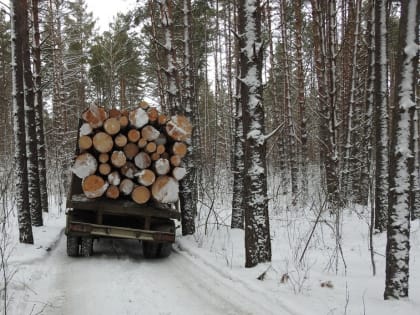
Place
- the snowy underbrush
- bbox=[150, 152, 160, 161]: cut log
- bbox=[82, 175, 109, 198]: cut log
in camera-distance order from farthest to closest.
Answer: bbox=[150, 152, 160, 161]: cut log
bbox=[82, 175, 109, 198]: cut log
the snowy underbrush

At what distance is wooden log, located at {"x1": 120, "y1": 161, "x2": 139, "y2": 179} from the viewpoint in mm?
7238

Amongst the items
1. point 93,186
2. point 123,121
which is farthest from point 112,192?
point 123,121

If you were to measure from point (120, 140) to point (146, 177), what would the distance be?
2.75 ft

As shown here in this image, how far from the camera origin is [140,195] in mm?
7195

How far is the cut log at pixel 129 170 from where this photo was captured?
7238 mm

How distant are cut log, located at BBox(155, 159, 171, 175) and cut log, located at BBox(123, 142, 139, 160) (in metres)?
0.46

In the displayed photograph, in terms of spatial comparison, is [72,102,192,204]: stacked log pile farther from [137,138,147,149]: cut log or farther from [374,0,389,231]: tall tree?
[374,0,389,231]: tall tree

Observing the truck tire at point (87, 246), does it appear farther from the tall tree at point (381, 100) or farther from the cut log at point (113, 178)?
the tall tree at point (381, 100)

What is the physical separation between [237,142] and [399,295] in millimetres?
5713

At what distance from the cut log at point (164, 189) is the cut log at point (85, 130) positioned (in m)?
1.53

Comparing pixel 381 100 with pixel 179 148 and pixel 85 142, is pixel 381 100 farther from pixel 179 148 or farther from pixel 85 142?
pixel 85 142

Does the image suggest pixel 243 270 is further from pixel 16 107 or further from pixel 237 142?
pixel 16 107

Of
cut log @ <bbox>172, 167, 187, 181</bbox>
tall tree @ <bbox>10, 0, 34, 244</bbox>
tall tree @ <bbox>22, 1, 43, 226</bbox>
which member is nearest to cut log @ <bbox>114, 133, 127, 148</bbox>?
cut log @ <bbox>172, 167, 187, 181</bbox>

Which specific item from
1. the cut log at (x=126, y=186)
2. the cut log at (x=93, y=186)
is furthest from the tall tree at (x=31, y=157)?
the cut log at (x=126, y=186)
